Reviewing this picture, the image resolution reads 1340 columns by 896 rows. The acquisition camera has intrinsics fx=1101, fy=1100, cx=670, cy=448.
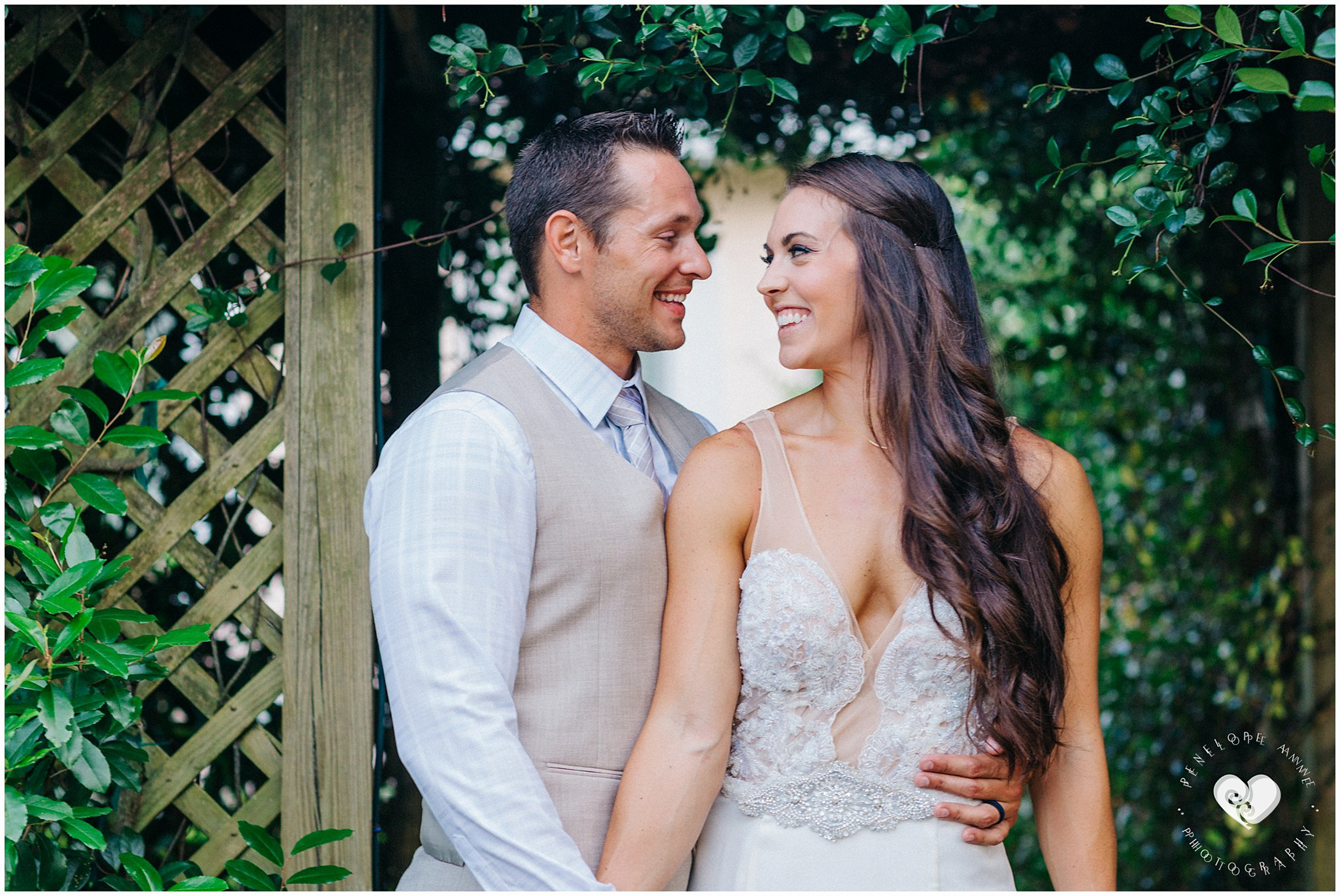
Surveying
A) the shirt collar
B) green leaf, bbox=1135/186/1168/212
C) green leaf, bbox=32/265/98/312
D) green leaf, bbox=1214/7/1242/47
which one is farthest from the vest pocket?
green leaf, bbox=1214/7/1242/47

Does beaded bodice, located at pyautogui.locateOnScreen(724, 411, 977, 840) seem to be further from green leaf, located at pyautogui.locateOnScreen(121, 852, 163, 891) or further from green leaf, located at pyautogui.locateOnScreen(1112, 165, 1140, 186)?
green leaf, located at pyautogui.locateOnScreen(121, 852, 163, 891)

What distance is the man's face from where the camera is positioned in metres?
1.93

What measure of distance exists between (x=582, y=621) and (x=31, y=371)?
1.02 meters

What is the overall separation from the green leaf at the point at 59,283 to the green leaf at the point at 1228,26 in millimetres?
1849

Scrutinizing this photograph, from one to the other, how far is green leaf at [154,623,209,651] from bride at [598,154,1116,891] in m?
0.77

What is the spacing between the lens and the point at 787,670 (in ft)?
5.47

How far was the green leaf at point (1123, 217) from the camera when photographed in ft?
6.34

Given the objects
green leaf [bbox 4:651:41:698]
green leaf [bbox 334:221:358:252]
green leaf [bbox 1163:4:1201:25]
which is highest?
green leaf [bbox 334:221:358:252]

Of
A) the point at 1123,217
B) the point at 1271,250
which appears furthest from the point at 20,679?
the point at 1271,250

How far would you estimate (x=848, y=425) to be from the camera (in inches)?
72.4

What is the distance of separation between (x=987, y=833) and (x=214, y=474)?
154 cm

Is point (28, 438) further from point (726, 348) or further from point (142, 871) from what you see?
point (726, 348)

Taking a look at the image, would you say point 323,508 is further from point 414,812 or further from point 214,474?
point 414,812

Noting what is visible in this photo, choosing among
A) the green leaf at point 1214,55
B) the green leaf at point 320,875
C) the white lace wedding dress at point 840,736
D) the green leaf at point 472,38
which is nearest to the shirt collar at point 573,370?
the white lace wedding dress at point 840,736
